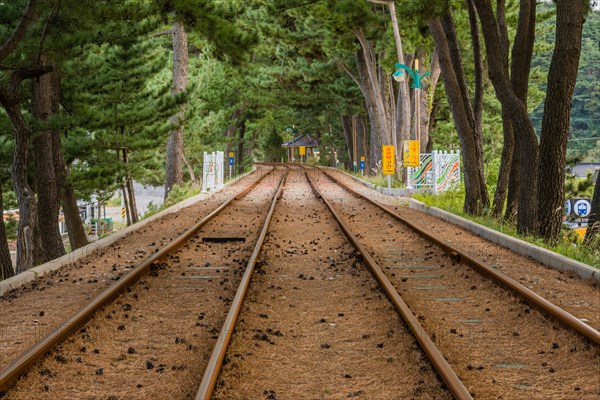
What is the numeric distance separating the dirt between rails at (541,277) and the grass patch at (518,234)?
2.11 feet

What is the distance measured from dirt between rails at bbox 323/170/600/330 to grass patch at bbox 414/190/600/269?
0.64 meters

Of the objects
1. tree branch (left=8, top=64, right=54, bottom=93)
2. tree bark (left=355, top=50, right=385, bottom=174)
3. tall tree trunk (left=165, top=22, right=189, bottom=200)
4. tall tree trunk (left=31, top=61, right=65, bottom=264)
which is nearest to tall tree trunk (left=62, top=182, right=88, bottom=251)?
tall tree trunk (left=31, top=61, right=65, bottom=264)

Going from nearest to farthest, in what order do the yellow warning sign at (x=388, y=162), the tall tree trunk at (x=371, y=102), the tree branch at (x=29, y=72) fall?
the tree branch at (x=29, y=72)
the yellow warning sign at (x=388, y=162)
the tall tree trunk at (x=371, y=102)

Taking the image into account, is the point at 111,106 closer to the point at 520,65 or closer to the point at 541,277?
the point at 520,65

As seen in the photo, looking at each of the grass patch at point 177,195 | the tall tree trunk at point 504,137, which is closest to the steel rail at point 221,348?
the tall tree trunk at point 504,137

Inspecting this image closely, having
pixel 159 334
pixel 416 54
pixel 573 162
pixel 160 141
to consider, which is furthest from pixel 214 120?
pixel 159 334

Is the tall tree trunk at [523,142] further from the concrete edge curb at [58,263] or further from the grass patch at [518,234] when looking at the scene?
the concrete edge curb at [58,263]

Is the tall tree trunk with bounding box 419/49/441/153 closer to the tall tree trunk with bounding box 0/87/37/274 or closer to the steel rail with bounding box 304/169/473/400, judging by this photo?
the tall tree trunk with bounding box 0/87/37/274

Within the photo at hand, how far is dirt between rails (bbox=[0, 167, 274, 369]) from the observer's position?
23.9ft

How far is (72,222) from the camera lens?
798 inches

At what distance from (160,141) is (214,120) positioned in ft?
48.7

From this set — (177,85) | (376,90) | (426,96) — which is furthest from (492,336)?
(376,90)

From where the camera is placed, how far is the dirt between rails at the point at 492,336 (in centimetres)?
568

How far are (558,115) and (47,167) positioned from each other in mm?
11009
